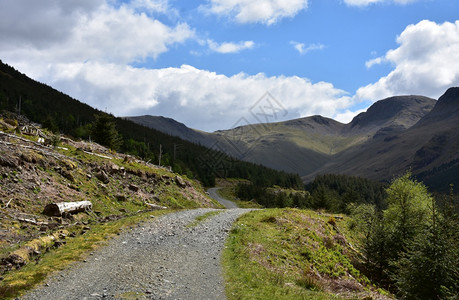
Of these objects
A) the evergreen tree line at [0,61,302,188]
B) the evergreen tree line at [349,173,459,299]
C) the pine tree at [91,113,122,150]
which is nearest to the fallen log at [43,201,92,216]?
the evergreen tree line at [349,173,459,299]

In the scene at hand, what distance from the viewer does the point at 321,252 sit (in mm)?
23188

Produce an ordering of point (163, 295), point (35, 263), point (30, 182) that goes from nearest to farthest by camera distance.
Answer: point (163, 295) < point (35, 263) < point (30, 182)

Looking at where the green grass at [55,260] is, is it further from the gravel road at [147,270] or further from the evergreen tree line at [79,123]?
the evergreen tree line at [79,123]

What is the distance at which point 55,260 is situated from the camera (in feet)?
45.8

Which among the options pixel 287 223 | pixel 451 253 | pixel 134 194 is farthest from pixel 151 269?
pixel 134 194

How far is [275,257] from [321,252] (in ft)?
21.9

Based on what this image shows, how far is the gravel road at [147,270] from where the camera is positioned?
11125 millimetres

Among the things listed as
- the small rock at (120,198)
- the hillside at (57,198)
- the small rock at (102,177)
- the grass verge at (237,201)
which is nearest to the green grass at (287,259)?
the hillside at (57,198)

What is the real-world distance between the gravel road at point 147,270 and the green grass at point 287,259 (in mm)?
1034

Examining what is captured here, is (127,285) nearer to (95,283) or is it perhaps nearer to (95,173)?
(95,283)

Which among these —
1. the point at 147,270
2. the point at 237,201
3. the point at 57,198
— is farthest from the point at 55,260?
the point at 237,201

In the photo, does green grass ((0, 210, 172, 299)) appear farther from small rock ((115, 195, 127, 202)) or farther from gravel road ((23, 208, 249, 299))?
small rock ((115, 195, 127, 202))

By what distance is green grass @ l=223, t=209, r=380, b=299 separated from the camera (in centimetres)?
1274

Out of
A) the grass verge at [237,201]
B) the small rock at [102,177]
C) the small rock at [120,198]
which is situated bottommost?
the grass verge at [237,201]
